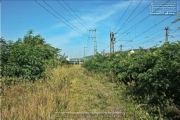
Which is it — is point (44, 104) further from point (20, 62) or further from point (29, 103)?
point (20, 62)

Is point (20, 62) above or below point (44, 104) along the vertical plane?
above

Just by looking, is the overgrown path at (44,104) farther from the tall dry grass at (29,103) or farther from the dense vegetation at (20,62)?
the dense vegetation at (20,62)

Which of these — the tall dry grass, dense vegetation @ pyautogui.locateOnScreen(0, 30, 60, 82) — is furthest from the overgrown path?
dense vegetation @ pyautogui.locateOnScreen(0, 30, 60, 82)

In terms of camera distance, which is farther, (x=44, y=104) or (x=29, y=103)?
(x=44, y=104)

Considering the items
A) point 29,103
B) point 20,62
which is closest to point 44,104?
point 29,103

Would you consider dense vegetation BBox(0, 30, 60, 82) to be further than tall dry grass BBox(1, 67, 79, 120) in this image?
Yes

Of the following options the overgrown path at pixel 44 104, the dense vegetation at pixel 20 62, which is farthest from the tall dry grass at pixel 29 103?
the dense vegetation at pixel 20 62

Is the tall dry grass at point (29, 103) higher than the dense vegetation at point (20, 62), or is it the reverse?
the dense vegetation at point (20, 62)

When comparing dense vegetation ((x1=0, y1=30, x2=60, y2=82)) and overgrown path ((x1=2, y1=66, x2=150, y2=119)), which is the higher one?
dense vegetation ((x1=0, y1=30, x2=60, y2=82))

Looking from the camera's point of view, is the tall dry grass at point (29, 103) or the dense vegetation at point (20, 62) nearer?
the tall dry grass at point (29, 103)

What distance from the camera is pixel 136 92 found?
28.1 ft

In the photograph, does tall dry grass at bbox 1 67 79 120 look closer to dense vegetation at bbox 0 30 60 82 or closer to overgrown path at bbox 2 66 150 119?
overgrown path at bbox 2 66 150 119

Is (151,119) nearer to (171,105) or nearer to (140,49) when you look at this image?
(171,105)

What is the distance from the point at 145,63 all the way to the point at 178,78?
8.79 ft
